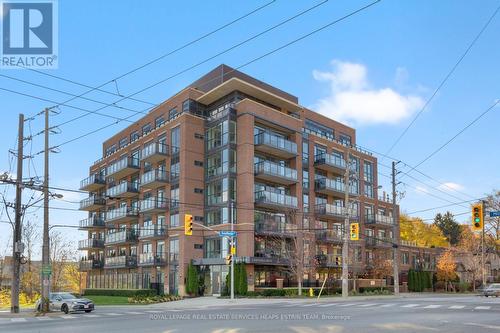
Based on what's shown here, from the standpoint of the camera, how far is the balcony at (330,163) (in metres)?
62.2

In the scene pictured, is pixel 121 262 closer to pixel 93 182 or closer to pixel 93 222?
pixel 93 222

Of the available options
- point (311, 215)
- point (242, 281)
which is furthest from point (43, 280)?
point (311, 215)

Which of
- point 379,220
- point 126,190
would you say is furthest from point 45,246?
point 379,220

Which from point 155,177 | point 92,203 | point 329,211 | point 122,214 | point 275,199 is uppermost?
point 155,177

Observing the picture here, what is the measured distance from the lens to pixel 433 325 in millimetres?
18297

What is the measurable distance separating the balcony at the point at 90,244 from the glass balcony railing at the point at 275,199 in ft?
97.3

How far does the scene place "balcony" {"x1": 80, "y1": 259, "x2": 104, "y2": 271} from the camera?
2840 inches

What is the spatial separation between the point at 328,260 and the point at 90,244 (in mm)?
34138

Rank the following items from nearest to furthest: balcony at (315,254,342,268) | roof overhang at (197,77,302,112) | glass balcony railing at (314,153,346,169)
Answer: roof overhang at (197,77,302,112) < balcony at (315,254,342,268) < glass balcony railing at (314,153,346,169)

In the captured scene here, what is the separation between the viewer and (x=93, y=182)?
7362cm

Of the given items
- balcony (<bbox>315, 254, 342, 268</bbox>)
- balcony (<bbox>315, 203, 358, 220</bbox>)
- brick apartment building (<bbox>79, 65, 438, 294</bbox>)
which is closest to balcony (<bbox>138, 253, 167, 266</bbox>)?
brick apartment building (<bbox>79, 65, 438, 294</bbox>)

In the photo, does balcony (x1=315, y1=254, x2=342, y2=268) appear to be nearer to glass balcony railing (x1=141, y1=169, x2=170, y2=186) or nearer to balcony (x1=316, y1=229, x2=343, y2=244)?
balcony (x1=316, y1=229, x2=343, y2=244)

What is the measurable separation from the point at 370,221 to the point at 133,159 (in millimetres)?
30853

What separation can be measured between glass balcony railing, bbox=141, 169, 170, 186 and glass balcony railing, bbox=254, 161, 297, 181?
34.2 feet
